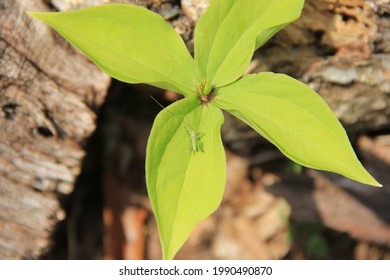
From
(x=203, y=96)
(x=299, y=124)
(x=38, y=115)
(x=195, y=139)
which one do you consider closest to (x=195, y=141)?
(x=195, y=139)

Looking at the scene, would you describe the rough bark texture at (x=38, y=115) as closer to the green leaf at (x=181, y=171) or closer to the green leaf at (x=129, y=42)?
the green leaf at (x=129, y=42)

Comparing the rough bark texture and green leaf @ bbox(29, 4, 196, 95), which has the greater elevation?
green leaf @ bbox(29, 4, 196, 95)

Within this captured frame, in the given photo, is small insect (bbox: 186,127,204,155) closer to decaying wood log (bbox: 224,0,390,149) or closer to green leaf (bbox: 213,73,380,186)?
green leaf (bbox: 213,73,380,186)

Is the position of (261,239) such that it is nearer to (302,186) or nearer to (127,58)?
(302,186)

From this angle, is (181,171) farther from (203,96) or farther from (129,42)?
(129,42)

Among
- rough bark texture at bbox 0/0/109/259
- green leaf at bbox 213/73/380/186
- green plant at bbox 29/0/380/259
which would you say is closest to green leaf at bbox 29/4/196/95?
green plant at bbox 29/0/380/259

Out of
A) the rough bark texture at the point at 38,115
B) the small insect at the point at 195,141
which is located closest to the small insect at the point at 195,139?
the small insect at the point at 195,141

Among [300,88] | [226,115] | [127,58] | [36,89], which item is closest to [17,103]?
[36,89]
